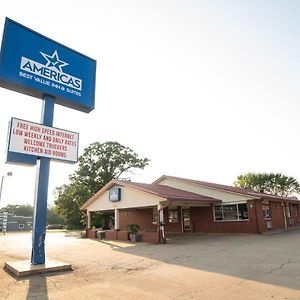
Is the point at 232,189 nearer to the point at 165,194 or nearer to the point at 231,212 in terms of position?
the point at 231,212

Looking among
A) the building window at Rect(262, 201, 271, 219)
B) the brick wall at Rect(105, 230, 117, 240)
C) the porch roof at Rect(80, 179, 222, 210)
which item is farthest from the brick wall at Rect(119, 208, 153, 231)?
the building window at Rect(262, 201, 271, 219)

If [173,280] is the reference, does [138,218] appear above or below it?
above

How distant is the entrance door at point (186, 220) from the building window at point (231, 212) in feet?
9.23

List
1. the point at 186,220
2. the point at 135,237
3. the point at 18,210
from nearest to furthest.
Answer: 1. the point at 135,237
2. the point at 186,220
3. the point at 18,210

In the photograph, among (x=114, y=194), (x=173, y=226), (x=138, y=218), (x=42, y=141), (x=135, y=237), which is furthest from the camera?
(x=138, y=218)

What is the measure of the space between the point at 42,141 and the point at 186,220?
17.3 m

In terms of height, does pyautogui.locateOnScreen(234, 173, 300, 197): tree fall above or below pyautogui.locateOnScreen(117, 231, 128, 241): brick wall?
above

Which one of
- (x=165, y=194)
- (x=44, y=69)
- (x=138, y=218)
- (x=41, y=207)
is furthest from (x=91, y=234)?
(x=44, y=69)

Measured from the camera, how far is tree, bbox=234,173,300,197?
5153 centimetres

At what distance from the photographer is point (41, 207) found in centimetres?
1067

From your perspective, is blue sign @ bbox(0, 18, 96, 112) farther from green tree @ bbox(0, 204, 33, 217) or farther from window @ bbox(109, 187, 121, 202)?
green tree @ bbox(0, 204, 33, 217)

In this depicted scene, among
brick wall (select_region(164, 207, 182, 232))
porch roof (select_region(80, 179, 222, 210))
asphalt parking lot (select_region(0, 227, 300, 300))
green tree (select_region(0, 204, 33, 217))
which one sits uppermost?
green tree (select_region(0, 204, 33, 217))

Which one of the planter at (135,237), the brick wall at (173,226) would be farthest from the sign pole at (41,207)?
the brick wall at (173,226)

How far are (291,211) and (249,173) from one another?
2368 centimetres
